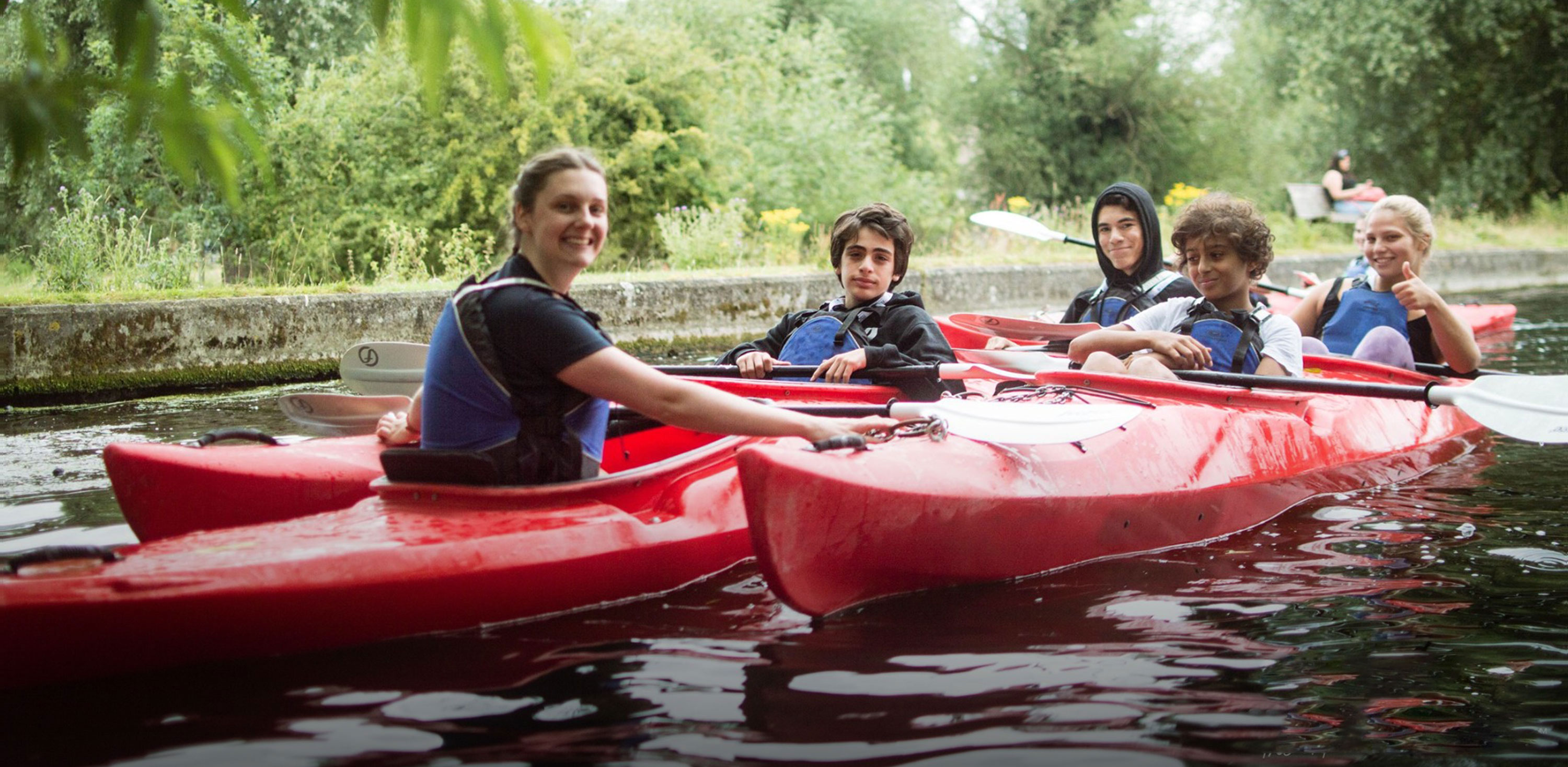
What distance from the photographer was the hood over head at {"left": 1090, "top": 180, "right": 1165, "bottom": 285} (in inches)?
208

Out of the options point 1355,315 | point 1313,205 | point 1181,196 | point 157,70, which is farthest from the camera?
point 1313,205

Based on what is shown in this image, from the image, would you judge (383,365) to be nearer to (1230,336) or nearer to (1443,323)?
(1230,336)

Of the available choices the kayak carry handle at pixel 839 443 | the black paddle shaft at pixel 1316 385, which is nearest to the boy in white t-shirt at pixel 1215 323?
the black paddle shaft at pixel 1316 385

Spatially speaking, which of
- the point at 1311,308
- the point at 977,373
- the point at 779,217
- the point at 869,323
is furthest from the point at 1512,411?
the point at 779,217

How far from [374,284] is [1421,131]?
1733cm

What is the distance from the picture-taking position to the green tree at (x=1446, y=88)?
57.2ft

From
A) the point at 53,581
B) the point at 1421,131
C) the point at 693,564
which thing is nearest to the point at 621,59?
the point at 693,564

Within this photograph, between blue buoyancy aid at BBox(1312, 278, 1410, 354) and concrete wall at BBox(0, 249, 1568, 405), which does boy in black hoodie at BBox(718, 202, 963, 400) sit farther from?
concrete wall at BBox(0, 249, 1568, 405)

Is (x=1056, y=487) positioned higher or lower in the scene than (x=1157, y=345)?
lower

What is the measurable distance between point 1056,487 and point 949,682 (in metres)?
0.97

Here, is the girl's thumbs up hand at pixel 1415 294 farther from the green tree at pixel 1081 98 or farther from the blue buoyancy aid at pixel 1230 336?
the green tree at pixel 1081 98

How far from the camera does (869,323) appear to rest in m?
4.34

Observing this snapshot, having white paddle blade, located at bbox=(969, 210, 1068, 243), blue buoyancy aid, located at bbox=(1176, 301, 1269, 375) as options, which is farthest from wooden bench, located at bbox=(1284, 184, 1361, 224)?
blue buoyancy aid, located at bbox=(1176, 301, 1269, 375)

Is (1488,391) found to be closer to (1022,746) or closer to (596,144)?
(1022,746)
